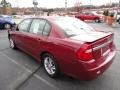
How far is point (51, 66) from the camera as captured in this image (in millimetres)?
4875

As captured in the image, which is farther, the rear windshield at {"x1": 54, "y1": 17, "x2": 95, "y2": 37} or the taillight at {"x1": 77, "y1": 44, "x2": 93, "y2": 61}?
the rear windshield at {"x1": 54, "y1": 17, "x2": 95, "y2": 37}

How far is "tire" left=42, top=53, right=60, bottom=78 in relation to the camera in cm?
460

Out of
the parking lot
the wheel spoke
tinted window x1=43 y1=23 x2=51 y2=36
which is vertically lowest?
the parking lot

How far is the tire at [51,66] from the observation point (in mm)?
4604

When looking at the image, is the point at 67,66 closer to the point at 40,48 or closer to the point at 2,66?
the point at 40,48

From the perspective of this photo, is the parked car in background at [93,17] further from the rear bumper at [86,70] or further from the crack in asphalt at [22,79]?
the rear bumper at [86,70]

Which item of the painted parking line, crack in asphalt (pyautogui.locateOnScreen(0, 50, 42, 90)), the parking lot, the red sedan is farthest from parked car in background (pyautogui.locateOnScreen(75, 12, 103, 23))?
the painted parking line

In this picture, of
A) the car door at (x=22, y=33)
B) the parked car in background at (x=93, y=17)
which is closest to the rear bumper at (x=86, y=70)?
the car door at (x=22, y=33)

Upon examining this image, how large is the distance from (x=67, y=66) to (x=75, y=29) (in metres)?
1.12

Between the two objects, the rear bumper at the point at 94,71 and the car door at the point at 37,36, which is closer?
the rear bumper at the point at 94,71

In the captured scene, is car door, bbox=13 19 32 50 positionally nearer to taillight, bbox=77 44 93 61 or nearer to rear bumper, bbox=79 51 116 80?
taillight, bbox=77 44 93 61

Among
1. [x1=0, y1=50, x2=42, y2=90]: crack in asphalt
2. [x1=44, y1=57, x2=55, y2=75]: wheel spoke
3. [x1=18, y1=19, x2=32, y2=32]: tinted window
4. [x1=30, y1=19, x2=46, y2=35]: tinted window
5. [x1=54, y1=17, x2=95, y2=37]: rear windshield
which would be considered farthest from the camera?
[x1=18, y1=19, x2=32, y2=32]: tinted window

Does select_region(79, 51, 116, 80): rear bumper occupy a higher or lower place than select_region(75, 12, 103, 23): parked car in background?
lower

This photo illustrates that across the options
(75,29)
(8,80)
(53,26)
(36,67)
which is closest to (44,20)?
(53,26)
